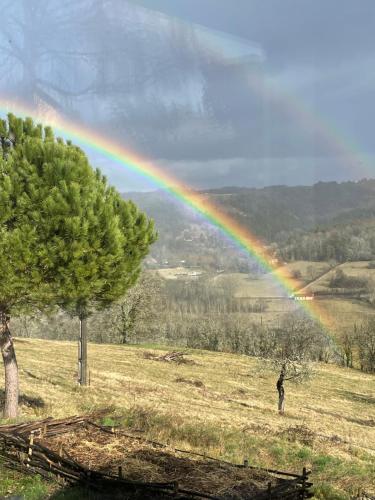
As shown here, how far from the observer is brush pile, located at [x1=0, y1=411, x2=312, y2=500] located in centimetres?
946

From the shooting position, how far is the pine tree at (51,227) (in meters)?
14.6

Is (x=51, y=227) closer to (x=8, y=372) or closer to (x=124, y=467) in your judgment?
(x=8, y=372)

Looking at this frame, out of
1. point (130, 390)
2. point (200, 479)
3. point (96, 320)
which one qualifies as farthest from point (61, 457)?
point (96, 320)

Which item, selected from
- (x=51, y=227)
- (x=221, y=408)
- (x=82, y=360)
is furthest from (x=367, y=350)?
(x=51, y=227)

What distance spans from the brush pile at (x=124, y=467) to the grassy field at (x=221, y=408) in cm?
67

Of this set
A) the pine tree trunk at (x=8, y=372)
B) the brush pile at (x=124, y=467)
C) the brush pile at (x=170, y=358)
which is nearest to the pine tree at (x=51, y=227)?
the pine tree trunk at (x=8, y=372)

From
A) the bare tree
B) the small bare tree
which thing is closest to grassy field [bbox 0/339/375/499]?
the small bare tree

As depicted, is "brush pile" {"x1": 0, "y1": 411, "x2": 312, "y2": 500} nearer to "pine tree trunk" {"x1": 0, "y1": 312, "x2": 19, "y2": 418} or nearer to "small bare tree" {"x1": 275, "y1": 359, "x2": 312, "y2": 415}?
"pine tree trunk" {"x1": 0, "y1": 312, "x2": 19, "y2": 418}

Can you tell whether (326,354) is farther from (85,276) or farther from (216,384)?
(85,276)

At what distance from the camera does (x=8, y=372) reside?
1769 centimetres

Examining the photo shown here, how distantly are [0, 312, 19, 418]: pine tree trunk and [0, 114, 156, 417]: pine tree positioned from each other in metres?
0.81

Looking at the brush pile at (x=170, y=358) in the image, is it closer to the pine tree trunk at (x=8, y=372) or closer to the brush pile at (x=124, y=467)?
the pine tree trunk at (x=8, y=372)

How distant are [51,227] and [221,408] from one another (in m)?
19.1

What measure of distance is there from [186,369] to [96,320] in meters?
27.0
